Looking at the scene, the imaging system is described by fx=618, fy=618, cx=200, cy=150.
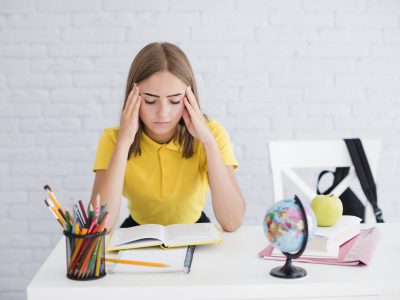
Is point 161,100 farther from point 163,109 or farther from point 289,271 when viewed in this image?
point 289,271


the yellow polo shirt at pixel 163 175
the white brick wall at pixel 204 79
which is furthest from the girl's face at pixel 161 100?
the white brick wall at pixel 204 79

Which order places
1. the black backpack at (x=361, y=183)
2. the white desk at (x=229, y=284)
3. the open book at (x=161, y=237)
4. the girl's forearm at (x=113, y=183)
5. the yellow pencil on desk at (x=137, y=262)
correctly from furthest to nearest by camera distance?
the black backpack at (x=361, y=183), the girl's forearm at (x=113, y=183), the open book at (x=161, y=237), the yellow pencil on desk at (x=137, y=262), the white desk at (x=229, y=284)

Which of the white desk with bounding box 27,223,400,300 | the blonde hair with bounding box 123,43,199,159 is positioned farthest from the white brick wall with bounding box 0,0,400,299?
the white desk with bounding box 27,223,400,300

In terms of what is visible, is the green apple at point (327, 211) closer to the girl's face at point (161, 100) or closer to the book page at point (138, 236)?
the book page at point (138, 236)

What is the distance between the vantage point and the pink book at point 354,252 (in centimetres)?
122

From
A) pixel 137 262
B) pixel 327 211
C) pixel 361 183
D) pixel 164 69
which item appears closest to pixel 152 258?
pixel 137 262

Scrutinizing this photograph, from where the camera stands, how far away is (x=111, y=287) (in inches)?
42.6

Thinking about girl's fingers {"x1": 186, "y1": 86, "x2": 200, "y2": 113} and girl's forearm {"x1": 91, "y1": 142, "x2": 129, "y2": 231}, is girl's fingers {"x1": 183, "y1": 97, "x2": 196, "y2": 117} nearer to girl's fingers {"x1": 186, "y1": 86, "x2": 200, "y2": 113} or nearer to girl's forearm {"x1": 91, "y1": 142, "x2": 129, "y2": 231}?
girl's fingers {"x1": 186, "y1": 86, "x2": 200, "y2": 113}

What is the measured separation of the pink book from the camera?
1.22m

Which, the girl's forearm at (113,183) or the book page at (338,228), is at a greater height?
the girl's forearm at (113,183)

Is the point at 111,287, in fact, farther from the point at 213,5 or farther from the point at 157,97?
the point at 213,5

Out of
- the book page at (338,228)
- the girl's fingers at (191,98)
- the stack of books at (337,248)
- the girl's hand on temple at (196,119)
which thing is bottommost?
the stack of books at (337,248)

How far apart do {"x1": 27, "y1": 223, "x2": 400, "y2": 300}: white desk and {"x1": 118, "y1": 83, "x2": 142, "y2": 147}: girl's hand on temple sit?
51 cm

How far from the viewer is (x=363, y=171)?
6.49 feet
